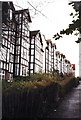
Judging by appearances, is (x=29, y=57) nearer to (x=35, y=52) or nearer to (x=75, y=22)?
(x=35, y=52)

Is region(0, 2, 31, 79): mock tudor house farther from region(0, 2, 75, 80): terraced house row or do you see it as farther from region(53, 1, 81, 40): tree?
region(53, 1, 81, 40): tree

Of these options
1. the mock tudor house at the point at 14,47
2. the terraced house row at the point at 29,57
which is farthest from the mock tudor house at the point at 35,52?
the mock tudor house at the point at 14,47

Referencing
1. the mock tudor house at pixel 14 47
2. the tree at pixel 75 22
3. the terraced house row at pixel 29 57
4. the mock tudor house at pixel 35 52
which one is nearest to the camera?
the tree at pixel 75 22

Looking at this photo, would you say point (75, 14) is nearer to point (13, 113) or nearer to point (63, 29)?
point (63, 29)

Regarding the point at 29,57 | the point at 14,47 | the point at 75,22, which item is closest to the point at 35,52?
the point at 29,57

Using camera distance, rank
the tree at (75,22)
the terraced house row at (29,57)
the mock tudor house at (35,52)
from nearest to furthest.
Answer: the tree at (75,22) → the terraced house row at (29,57) → the mock tudor house at (35,52)

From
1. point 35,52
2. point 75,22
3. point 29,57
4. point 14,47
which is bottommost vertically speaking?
point 75,22

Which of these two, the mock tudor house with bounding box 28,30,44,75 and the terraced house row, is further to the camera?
the mock tudor house with bounding box 28,30,44,75

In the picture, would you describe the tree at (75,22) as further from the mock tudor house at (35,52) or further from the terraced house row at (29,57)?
the mock tudor house at (35,52)

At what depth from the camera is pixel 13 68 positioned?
92.4ft

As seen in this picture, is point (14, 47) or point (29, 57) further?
point (29, 57)

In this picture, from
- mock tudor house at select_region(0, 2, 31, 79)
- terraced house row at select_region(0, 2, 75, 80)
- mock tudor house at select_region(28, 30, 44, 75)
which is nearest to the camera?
mock tudor house at select_region(0, 2, 31, 79)

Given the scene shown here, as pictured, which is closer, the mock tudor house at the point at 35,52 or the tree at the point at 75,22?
the tree at the point at 75,22

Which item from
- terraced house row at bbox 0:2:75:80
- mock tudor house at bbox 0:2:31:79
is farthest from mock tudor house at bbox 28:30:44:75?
mock tudor house at bbox 0:2:31:79
